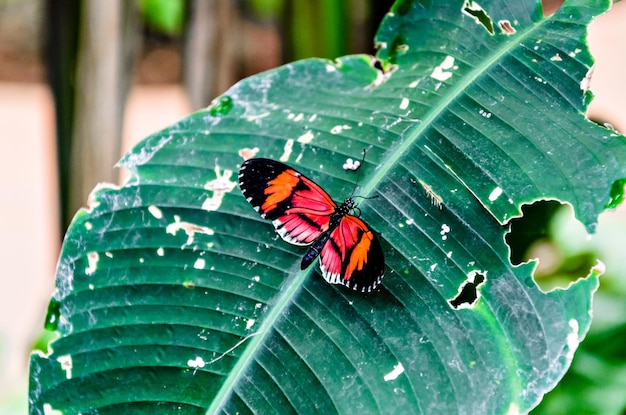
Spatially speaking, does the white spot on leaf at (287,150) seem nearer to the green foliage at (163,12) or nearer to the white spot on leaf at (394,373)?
the white spot on leaf at (394,373)

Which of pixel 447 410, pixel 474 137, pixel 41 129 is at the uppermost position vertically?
pixel 41 129

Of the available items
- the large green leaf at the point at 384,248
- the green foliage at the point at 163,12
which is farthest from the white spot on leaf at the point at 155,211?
the green foliage at the point at 163,12

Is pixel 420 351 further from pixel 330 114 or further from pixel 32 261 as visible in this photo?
pixel 32 261

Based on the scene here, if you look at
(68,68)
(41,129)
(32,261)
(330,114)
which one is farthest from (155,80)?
(330,114)

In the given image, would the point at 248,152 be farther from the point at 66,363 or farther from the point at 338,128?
the point at 66,363

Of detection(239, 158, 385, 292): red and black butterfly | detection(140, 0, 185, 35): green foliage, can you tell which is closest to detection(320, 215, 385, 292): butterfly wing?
detection(239, 158, 385, 292): red and black butterfly

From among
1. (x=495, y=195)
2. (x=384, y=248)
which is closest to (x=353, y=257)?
(x=384, y=248)

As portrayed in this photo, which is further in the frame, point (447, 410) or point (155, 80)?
point (155, 80)
